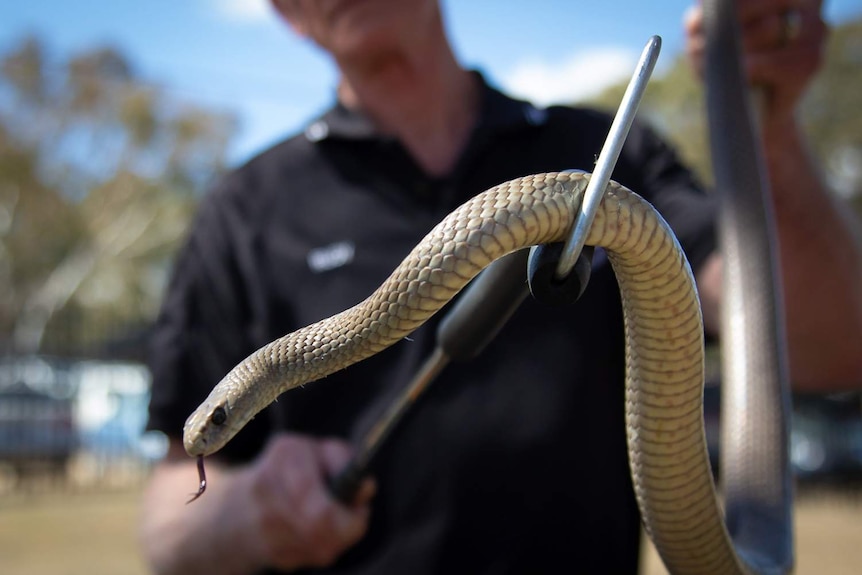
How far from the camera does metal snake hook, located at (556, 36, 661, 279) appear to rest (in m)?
0.80

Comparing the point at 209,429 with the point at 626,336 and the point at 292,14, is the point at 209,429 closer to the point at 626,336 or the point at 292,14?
the point at 626,336

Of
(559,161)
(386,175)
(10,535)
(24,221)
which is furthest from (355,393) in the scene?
(24,221)

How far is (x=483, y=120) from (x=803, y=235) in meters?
0.80

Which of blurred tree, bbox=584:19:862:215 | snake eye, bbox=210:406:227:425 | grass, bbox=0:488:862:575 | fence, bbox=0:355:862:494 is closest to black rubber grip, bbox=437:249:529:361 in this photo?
snake eye, bbox=210:406:227:425

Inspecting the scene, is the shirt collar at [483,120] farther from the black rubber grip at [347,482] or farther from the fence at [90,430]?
the fence at [90,430]

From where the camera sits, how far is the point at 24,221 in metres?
28.4

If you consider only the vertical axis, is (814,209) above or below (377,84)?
below

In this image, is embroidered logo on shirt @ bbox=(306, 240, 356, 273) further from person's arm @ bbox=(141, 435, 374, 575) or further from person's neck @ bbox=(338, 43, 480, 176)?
person's arm @ bbox=(141, 435, 374, 575)

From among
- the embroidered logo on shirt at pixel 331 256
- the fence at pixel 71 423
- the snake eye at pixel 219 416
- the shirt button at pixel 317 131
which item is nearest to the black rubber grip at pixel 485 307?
the snake eye at pixel 219 416

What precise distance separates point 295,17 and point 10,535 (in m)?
7.64

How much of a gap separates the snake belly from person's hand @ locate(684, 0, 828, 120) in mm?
1121

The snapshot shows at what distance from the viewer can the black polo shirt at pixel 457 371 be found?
1938 mm

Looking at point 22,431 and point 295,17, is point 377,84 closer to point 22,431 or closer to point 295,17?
point 295,17

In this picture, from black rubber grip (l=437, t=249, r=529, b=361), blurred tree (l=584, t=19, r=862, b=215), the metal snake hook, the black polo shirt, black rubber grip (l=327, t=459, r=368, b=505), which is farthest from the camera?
blurred tree (l=584, t=19, r=862, b=215)
